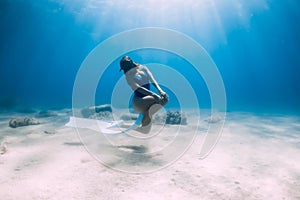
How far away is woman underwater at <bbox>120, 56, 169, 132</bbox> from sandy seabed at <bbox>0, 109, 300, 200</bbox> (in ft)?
3.80

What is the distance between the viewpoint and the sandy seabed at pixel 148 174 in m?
3.49

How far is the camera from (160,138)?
6.98 m

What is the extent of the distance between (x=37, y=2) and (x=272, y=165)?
33.3 metres

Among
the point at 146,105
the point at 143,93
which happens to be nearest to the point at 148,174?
the point at 146,105

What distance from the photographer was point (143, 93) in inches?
201

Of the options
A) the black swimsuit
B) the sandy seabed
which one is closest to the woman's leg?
the black swimsuit

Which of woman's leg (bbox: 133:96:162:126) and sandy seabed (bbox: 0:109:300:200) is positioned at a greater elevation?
woman's leg (bbox: 133:96:162:126)

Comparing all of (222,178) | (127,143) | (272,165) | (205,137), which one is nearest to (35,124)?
(127,143)

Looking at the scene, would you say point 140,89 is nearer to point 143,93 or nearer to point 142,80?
point 143,93

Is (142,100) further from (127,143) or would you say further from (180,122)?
(180,122)

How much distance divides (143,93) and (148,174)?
1.93 metres

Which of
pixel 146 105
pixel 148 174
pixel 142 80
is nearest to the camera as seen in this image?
pixel 148 174

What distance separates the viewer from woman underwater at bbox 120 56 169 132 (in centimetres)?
503

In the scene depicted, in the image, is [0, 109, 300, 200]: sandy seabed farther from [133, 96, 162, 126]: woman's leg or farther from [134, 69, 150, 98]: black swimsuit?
[134, 69, 150, 98]: black swimsuit
